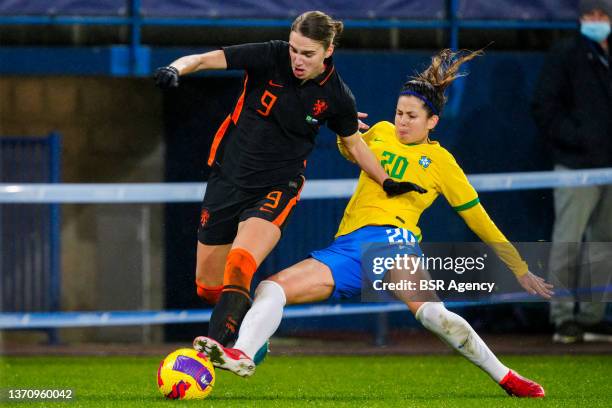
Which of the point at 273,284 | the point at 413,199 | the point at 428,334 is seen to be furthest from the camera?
the point at 428,334

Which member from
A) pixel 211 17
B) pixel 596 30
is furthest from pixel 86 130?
pixel 596 30

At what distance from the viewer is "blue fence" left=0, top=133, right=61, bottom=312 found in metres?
11.4

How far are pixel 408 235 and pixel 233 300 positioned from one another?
1128 mm

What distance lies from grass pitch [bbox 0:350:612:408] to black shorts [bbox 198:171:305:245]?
88 cm

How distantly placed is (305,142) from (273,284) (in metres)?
0.96

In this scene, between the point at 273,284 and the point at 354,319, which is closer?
the point at 273,284

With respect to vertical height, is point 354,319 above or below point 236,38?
below

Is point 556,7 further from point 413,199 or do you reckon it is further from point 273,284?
point 273,284

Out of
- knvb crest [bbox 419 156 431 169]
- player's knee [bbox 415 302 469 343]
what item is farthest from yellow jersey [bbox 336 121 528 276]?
player's knee [bbox 415 302 469 343]

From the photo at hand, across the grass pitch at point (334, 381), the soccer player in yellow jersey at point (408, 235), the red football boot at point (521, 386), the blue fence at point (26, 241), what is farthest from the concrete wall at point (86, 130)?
the red football boot at point (521, 386)

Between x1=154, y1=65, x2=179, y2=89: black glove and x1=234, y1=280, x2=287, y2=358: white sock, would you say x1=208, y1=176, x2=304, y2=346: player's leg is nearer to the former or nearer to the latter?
x1=234, y1=280, x2=287, y2=358: white sock

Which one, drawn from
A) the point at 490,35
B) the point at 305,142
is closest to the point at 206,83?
the point at 490,35

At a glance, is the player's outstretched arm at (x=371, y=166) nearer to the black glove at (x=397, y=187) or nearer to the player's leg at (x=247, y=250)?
the black glove at (x=397, y=187)

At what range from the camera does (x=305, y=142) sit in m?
7.67
